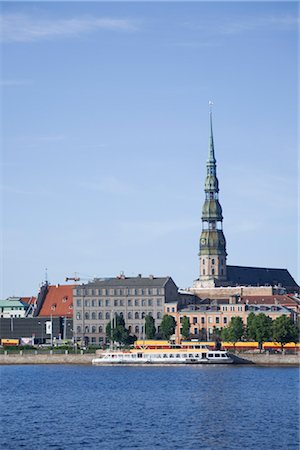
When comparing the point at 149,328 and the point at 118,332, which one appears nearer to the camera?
the point at 118,332

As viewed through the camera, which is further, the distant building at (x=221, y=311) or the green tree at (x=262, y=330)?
the distant building at (x=221, y=311)

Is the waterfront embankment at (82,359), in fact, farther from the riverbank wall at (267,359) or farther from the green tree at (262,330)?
the green tree at (262,330)

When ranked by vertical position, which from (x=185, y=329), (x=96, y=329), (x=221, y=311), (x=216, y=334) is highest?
(x=221, y=311)

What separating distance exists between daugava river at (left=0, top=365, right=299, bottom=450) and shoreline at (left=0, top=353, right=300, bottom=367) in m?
9.15

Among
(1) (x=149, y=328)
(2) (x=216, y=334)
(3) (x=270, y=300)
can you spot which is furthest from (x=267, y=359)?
(3) (x=270, y=300)

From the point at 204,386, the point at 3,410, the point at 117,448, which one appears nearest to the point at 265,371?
the point at 204,386

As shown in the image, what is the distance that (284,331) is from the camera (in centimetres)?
14875

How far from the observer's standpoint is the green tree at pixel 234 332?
515 ft

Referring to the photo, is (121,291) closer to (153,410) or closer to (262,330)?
(262,330)

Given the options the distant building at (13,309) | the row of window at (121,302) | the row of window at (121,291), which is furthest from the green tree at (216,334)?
the distant building at (13,309)

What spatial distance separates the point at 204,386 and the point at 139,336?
71.6m

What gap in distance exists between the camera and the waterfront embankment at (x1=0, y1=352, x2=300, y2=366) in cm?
14188

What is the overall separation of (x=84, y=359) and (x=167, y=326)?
2063 centimetres

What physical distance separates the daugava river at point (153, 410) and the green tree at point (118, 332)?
34650 mm
